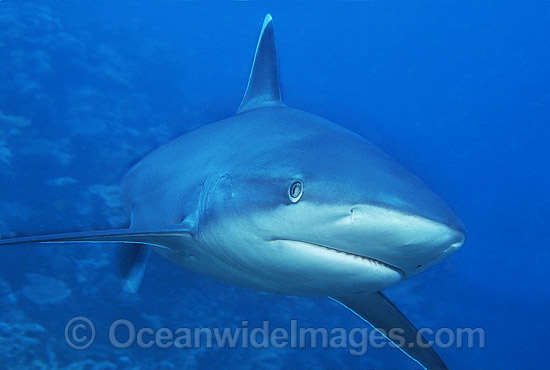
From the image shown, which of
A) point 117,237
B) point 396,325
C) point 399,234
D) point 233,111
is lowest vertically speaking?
point 399,234

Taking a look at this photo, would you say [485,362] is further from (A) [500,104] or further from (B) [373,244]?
(A) [500,104]

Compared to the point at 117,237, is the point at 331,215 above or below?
below

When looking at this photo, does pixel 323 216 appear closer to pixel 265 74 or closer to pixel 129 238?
pixel 129 238

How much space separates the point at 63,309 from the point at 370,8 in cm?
3709

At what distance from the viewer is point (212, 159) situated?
3.02 m

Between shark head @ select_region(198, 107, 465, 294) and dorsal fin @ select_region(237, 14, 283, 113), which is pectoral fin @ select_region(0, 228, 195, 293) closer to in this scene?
shark head @ select_region(198, 107, 465, 294)

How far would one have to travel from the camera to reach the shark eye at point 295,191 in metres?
1.84

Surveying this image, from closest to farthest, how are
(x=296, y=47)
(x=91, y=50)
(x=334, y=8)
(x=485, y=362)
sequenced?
(x=91, y=50) → (x=485, y=362) → (x=296, y=47) → (x=334, y=8)

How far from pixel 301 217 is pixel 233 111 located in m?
12.8

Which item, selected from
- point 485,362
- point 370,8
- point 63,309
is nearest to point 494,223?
point 485,362

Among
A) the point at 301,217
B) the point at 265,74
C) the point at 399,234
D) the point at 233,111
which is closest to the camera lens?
the point at 399,234

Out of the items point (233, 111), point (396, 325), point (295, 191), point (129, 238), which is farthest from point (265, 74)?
point (233, 111)

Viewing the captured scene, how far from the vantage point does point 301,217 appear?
178 cm

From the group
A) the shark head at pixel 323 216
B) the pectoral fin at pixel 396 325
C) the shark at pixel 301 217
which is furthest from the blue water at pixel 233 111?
the pectoral fin at pixel 396 325
